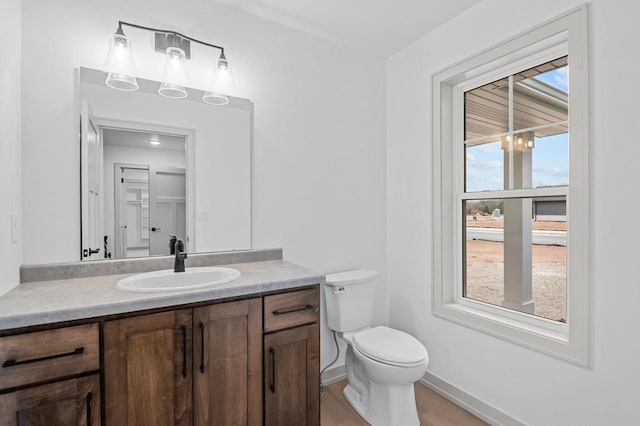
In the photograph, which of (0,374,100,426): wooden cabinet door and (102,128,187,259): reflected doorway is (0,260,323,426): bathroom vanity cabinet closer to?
(0,374,100,426): wooden cabinet door

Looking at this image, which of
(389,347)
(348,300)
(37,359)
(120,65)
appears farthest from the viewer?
(348,300)

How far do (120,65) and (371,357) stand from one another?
2.01 m

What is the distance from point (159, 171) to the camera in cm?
181

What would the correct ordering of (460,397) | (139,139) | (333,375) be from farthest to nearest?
(333,375) → (460,397) → (139,139)

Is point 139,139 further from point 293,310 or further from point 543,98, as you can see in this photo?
point 543,98

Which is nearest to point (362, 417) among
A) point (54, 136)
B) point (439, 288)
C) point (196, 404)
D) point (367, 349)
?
point (367, 349)

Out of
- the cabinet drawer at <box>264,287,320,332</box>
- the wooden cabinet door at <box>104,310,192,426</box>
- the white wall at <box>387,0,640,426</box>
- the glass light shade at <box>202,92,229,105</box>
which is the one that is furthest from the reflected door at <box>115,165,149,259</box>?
the white wall at <box>387,0,640,426</box>

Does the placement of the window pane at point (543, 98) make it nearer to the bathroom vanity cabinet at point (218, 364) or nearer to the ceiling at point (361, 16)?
the ceiling at point (361, 16)

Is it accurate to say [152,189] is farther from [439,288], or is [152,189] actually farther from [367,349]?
[439,288]

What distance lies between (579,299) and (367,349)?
1069mm

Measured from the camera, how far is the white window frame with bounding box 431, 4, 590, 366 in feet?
5.01

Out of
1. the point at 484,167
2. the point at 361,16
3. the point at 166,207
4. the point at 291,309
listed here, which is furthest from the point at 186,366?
the point at 361,16

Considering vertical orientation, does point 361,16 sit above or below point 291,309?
above

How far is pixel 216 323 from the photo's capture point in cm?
135
